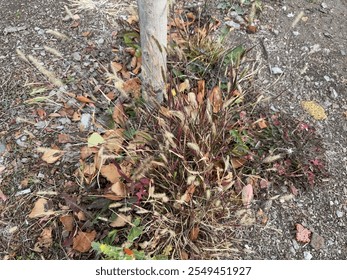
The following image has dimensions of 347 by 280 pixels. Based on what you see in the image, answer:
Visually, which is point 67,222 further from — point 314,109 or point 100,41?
point 314,109

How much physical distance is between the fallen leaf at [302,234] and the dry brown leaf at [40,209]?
3.73ft

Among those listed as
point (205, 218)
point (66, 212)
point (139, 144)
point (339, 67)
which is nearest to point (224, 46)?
point (339, 67)

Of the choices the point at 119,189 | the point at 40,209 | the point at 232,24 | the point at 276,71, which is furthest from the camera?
the point at 232,24

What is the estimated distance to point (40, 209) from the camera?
1785 millimetres

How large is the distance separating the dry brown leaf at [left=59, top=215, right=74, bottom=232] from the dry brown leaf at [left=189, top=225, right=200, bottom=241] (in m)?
0.53

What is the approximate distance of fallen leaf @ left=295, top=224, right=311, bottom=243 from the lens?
184 cm

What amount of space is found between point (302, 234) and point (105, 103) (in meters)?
1.19

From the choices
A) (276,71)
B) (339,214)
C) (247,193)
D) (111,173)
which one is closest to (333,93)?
(276,71)

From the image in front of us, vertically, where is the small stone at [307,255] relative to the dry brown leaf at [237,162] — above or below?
below

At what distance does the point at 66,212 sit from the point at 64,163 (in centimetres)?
26

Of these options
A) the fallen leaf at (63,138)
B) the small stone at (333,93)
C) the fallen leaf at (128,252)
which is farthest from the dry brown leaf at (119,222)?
the small stone at (333,93)

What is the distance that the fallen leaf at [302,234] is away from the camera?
6.04 ft

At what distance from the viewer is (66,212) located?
1.78 metres

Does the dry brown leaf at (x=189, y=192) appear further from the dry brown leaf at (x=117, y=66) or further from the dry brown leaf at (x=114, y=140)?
the dry brown leaf at (x=117, y=66)
